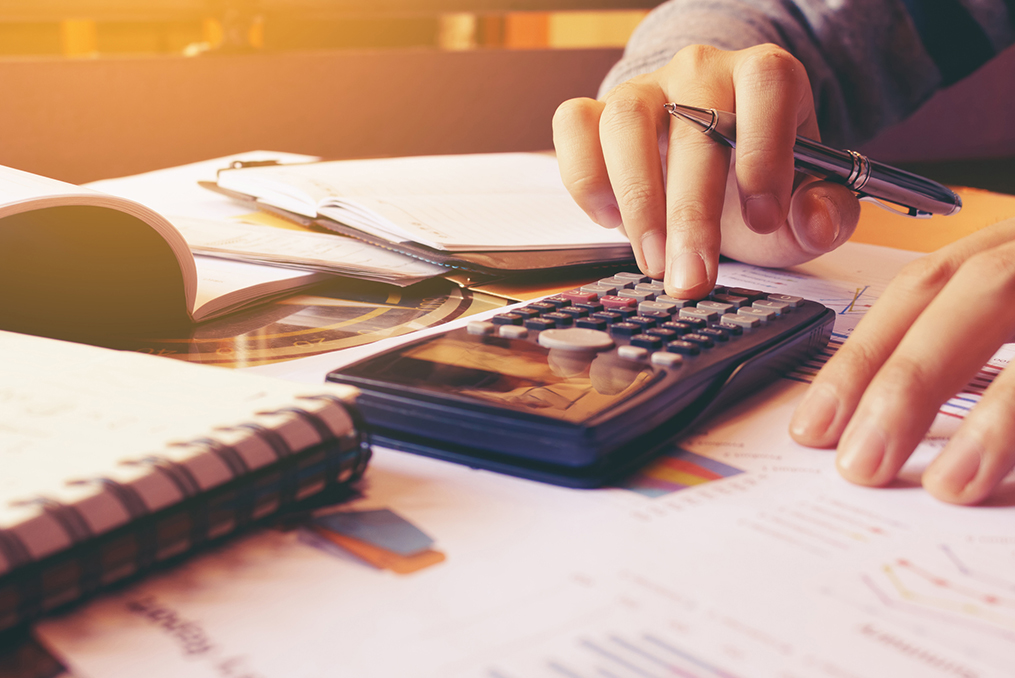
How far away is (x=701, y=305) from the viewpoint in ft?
1.37

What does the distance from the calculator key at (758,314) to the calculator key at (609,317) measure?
6cm

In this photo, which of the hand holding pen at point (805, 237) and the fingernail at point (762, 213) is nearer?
the hand holding pen at point (805, 237)

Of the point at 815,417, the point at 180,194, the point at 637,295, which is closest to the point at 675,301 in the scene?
the point at 637,295

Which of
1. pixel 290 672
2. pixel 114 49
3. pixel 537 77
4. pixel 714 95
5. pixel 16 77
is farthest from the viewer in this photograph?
pixel 537 77

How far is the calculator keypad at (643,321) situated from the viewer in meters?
0.36

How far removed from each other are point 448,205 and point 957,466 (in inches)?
18.7

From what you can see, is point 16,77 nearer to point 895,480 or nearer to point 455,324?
point 455,324

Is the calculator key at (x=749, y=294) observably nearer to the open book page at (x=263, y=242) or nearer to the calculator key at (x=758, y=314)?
the calculator key at (x=758, y=314)

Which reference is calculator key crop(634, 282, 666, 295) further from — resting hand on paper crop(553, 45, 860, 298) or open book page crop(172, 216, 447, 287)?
open book page crop(172, 216, 447, 287)

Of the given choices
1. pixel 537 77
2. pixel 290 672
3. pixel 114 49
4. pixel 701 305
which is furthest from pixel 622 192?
pixel 114 49

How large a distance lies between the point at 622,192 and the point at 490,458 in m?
0.27

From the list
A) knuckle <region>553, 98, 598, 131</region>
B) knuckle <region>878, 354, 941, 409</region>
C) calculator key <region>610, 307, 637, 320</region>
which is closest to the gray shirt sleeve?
knuckle <region>553, 98, 598, 131</region>

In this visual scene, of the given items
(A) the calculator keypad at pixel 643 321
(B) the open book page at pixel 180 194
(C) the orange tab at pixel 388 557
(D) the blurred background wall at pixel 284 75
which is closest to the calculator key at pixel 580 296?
(A) the calculator keypad at pixel 643 321

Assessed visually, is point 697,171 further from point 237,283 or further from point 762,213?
point 237,283
